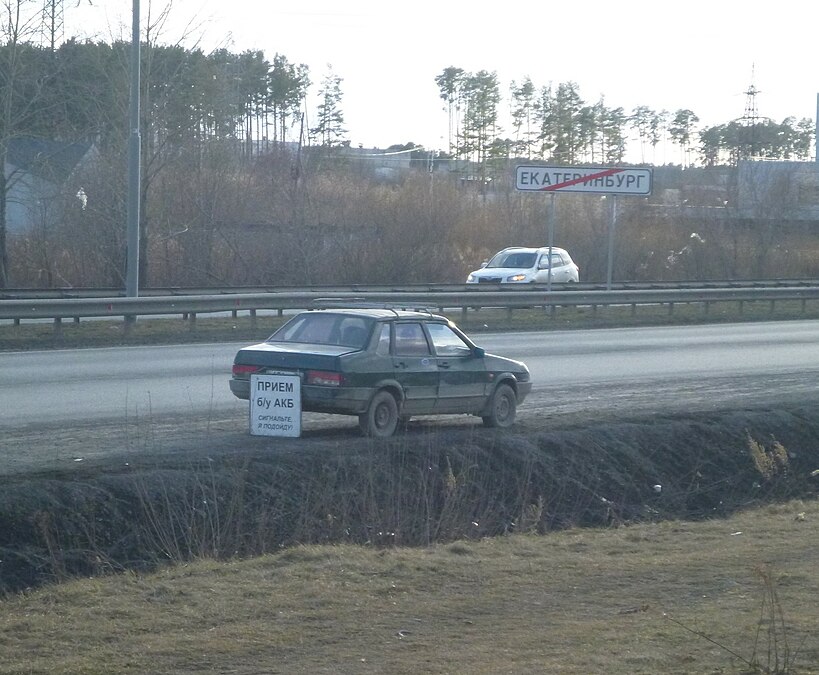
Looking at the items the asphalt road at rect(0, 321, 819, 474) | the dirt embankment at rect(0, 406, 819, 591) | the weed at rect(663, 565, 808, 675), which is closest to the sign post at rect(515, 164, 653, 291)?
the asphalt road at rect(0, 321, 819, 474)

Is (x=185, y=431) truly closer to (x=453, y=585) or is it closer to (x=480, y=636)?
(x=453, y=585)

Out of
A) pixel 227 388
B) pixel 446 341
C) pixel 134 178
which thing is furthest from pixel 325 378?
pixel 134 178

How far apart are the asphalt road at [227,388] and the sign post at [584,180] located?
19.4 ft

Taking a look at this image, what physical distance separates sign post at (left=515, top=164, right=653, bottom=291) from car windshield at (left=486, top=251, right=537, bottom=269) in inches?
237

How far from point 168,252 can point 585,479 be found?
3003 cm

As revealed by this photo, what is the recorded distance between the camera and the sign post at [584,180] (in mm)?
29953

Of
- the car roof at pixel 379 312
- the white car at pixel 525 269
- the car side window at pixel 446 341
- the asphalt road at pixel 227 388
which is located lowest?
the asphalt road at pixel 227 388

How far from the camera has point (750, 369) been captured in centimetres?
1970

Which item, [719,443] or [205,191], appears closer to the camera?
[719,443]

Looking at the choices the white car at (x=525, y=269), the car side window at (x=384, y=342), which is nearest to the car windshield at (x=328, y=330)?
the car side window at (x=384, y=342)

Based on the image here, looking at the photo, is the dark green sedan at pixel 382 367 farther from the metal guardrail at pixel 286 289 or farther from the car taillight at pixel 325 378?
the metal guardrail at pixel 286 289

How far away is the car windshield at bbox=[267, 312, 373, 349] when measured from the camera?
11531 mm

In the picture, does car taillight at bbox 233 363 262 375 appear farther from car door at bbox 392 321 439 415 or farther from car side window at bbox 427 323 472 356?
car side window at bbox 427 323 472 356

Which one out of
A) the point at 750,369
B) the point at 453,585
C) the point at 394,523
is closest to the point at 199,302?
the point at 750,369
